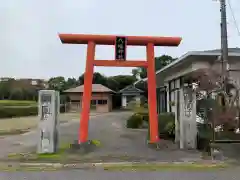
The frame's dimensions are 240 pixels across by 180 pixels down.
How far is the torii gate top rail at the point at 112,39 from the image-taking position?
12604 millimetres

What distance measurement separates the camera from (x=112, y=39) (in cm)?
1267

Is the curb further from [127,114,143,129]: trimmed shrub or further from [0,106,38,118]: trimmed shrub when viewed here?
[0,106,38,118]: trimmed shrub

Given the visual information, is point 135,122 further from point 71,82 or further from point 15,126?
point 71,82

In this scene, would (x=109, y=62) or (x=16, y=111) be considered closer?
(x=109, y=62)

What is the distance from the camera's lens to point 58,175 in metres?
8.01

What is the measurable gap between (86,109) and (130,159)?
3052mm

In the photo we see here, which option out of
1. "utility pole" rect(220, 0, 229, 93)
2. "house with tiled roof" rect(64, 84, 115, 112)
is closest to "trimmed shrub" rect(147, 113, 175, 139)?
"utility pole" rect(220, 0, 229, 93)

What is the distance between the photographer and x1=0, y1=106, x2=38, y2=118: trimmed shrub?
36.5 meters

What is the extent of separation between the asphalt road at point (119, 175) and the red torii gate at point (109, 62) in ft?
13.9

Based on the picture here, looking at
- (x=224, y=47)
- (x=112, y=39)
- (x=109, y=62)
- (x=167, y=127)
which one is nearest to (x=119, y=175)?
(x=109, y=62)

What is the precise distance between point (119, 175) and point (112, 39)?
20.3 ft

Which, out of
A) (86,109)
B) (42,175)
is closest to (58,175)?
(42,175)

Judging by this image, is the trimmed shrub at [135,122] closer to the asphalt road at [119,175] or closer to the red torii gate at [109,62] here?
the red torii gate at [109,62]

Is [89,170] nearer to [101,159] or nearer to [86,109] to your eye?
[101,159]
